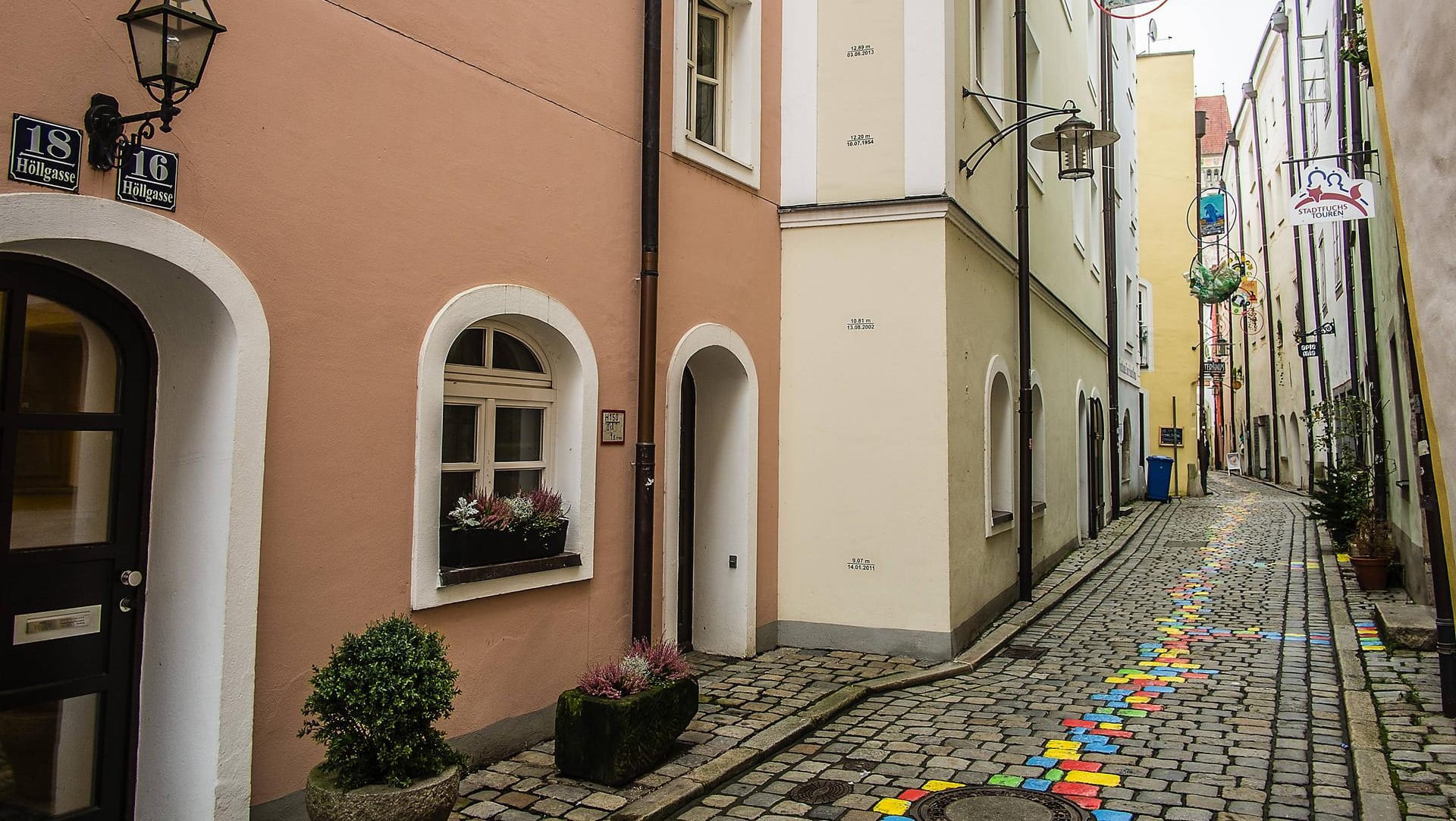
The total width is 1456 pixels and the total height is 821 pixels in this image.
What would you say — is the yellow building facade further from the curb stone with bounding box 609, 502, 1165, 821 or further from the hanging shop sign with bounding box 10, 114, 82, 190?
the hanging shop sign with bounding box 10, 114, 82, 190

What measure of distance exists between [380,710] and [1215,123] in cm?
6206

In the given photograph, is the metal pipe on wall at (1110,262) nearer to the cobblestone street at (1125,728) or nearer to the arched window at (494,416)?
the cobblestone street at (1125,728)

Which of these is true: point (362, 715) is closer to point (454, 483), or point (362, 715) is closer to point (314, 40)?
point (454, 483)

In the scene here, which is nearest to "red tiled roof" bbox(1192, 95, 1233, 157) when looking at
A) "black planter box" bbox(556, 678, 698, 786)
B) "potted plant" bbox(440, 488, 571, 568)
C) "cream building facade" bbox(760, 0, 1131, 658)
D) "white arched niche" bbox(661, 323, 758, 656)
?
"cream building facade" bbox(760, 0, 1131, 658)

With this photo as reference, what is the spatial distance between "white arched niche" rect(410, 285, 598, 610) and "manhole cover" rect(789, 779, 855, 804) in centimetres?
196

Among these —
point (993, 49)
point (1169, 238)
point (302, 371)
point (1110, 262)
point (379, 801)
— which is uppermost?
point (1169, 238)

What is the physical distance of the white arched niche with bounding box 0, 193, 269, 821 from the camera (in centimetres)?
451

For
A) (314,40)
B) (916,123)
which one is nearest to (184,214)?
(314,40)

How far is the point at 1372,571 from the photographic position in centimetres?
1146

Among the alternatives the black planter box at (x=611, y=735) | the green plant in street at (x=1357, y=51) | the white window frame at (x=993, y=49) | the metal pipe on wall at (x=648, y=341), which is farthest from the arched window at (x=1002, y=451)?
the black planter box at (x=611, y=735)

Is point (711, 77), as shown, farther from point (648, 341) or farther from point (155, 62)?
point (155, 62)

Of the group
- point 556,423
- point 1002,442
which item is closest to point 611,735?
point 556,423

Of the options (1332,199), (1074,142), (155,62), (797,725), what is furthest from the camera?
(1074,142)

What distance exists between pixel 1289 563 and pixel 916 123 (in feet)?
31.7
